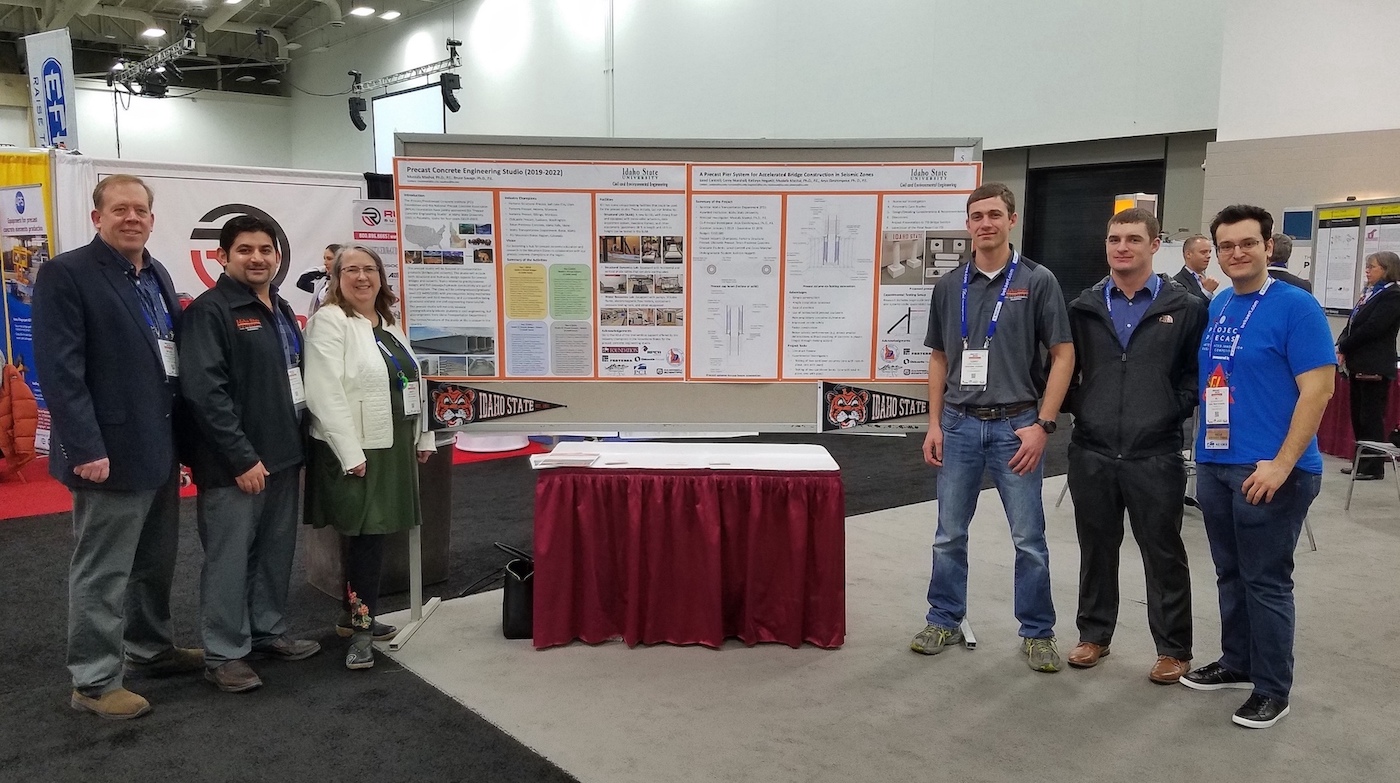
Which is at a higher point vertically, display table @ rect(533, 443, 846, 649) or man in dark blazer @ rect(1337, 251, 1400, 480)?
man in dark blazer @ rect(1337, 251, 1400, 480)

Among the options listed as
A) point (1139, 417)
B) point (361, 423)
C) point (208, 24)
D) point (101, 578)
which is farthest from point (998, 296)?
point (208, 24)

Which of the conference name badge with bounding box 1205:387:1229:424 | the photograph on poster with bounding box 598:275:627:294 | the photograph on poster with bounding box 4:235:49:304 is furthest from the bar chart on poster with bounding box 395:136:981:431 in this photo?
the photograph on poster with bounding box 4:235:49:304

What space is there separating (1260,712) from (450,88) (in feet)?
44.6

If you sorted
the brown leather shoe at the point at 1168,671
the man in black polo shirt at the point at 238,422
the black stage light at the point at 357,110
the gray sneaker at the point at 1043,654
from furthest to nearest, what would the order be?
the black stage light at the point at 357,110 < the gray sneaker at the point at 1043,654 < the brown leather shoe at the point at 1168,671 < the man in black polo shirt at the point at 238,422

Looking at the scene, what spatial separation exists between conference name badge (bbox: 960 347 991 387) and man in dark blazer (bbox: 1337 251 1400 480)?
173 inches

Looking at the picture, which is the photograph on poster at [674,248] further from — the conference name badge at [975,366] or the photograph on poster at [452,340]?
the conference name badge at [975,366]

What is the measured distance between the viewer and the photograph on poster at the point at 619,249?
10.2 ft

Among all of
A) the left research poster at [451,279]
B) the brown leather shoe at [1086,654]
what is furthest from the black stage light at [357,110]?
the brown leather shoe at [1086,654]

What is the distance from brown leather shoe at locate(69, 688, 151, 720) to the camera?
8.61 ft

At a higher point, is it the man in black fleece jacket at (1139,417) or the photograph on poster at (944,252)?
the photograph on poster at (944,252)

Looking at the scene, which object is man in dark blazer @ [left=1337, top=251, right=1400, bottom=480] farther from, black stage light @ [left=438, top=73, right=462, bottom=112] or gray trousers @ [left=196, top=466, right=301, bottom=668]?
black stage light @ [left=438, top=73, right=462, bottom=112]

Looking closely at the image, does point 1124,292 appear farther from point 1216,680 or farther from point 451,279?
point 451,279

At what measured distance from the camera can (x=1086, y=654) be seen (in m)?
3.04

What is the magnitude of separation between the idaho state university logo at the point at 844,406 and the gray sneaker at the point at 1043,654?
945 millimetres
